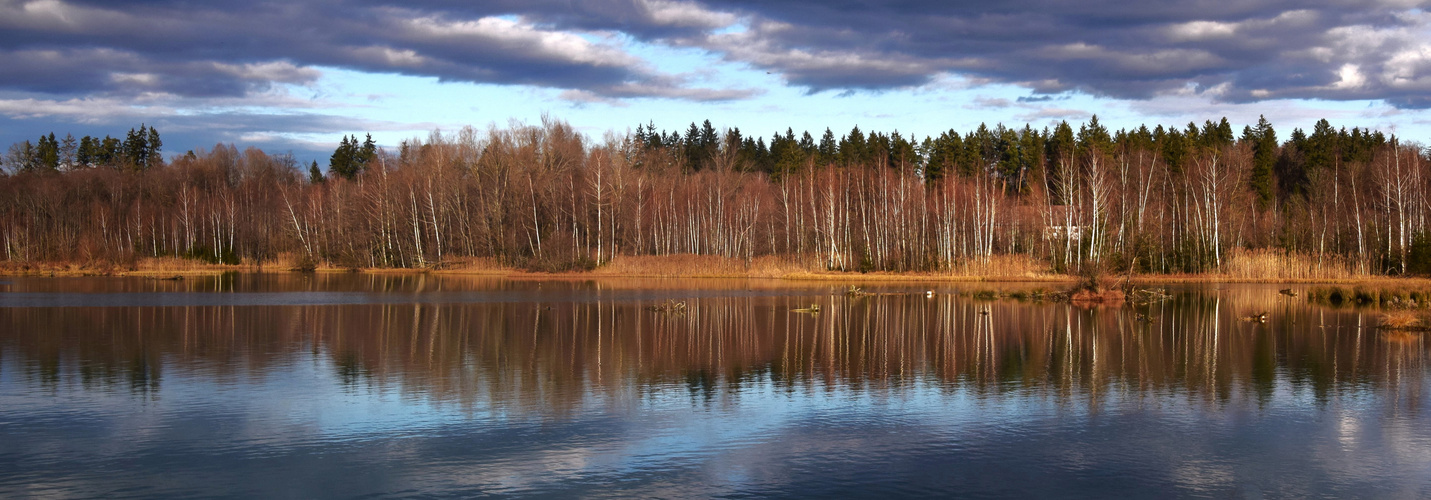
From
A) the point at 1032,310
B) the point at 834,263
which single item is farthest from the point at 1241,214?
the point at 1032,310

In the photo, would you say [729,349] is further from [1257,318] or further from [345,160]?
[345,160]

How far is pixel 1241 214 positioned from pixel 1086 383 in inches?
2113

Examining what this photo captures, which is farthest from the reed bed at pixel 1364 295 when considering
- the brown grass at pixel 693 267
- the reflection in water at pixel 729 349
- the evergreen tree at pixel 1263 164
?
the evergreen tree at pixel 1263 164

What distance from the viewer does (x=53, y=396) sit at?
1513 centimetres

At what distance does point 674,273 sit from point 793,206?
42.4ft

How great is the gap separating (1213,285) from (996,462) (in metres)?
39.2

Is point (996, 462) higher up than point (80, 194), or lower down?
lower down

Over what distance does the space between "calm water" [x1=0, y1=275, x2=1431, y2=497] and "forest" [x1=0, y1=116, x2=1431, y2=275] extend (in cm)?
1868

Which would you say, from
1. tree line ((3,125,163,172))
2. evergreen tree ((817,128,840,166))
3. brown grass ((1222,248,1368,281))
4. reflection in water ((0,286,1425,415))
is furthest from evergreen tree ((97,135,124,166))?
brown grass ((1222,248,1368,281))

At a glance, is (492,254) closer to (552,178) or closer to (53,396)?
(552,178)

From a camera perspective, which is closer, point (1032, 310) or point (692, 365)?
point (692, 365)

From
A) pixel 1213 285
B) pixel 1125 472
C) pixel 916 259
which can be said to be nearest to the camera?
pixel 1125 472

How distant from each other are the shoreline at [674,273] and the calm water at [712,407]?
20315 mm

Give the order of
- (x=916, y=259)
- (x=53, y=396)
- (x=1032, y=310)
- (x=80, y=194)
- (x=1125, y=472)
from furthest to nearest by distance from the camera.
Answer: (x=80, y=194) < (x=916, y=259) < (x=1032, y=310) < (x=53, y=396) < (x=1125, y=472)
